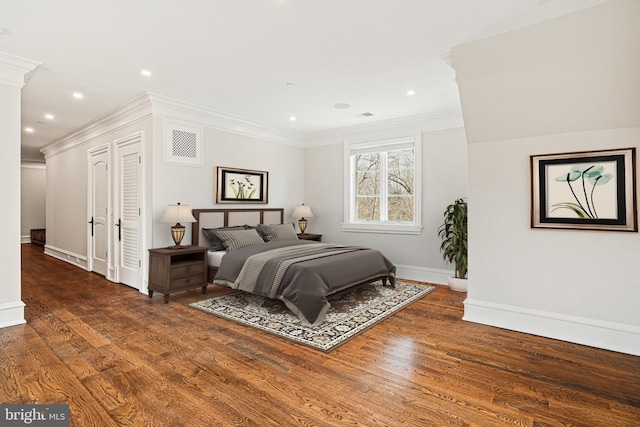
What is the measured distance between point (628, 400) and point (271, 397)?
2.13 m

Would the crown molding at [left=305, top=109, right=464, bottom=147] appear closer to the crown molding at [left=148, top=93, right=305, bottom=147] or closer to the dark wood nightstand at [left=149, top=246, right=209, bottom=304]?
the crown molding at [left=148, top=93, right=305, bottom=147]

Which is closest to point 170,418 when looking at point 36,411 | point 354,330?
point 36,411

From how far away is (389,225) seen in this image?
18.9 feet

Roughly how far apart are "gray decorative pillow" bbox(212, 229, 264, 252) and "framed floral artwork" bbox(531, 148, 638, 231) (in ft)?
11.1

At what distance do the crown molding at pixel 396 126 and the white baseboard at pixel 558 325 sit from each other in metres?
2.72

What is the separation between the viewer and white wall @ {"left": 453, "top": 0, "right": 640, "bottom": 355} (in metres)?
2.65

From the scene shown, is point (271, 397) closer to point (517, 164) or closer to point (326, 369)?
point (326, 369)

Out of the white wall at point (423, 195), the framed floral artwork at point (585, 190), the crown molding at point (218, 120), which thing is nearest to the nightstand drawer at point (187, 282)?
the crown molding at point (218, 120)

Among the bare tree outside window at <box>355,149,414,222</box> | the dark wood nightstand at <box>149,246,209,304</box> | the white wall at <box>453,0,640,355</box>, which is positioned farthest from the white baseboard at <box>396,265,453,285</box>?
the dark wood nightstand at <box>149,246,209,304</box>

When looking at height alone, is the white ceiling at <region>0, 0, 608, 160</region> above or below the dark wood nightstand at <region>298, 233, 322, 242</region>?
above

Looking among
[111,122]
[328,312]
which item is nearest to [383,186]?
[328,312]

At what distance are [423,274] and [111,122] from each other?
522 cm

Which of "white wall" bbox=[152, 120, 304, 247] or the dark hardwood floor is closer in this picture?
the dark hardwood floor

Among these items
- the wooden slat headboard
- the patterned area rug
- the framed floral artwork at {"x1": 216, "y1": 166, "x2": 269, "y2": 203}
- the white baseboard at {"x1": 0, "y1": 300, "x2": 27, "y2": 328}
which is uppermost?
the framed floral artwork at {"x1": 216, "y1": 166, "x2": 269, "y2": 203}
